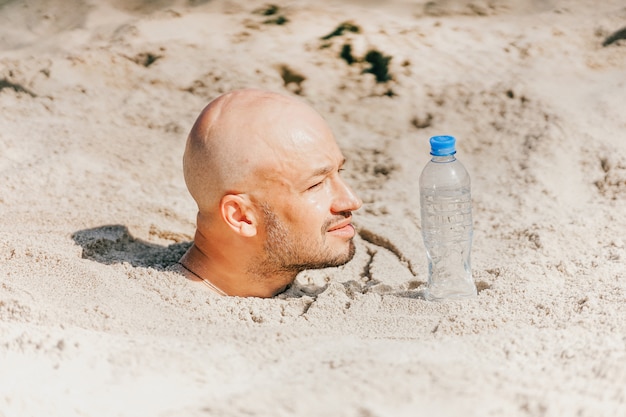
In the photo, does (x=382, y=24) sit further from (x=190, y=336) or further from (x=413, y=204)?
(x=190, y=336)

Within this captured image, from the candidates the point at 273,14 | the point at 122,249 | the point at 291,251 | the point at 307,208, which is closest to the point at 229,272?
the point at 291,251

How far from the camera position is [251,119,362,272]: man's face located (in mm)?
3129

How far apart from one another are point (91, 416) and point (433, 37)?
3.45 metres

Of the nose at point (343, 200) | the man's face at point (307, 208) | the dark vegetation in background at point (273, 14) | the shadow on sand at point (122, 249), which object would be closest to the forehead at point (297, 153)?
the man's face at point (307, 208)

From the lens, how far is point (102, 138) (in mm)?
4547

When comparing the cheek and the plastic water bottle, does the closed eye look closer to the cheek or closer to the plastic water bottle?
the cheek

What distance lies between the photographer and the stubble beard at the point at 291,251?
319 centimetres

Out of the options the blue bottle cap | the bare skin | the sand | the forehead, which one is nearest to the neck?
the bare skin

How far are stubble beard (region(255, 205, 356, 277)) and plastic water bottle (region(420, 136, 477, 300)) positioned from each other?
1.19 ft

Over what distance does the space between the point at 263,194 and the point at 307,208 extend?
17 centimetres

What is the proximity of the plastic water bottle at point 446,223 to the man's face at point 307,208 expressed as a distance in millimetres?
331

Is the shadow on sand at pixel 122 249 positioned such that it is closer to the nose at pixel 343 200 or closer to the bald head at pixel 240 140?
the bald head at pixel 240 140

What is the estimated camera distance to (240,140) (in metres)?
3.07

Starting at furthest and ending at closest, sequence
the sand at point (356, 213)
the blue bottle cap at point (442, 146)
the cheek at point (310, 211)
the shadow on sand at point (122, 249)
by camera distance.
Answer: the shadow on sand at point (122, 249)
the cheek at point (310, 211)
the blue bottle cap at point (442, 146)
the sand at point (356, 213)
